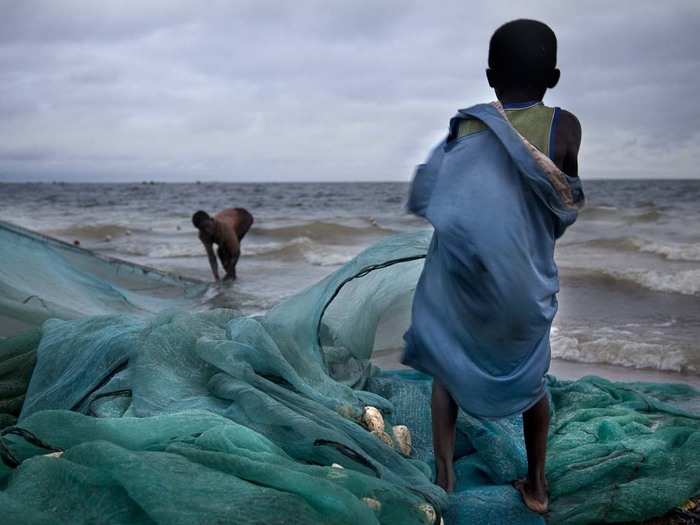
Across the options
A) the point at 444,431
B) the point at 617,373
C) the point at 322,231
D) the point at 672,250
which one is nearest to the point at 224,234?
the point at 617,373

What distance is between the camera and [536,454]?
2.36m

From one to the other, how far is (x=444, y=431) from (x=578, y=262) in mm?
10625

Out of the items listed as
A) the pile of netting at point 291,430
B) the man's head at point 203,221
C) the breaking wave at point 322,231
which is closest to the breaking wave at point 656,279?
the man's head at point 203,221

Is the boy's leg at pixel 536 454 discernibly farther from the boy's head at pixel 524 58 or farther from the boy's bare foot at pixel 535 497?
the boy's head at pixel 524 58

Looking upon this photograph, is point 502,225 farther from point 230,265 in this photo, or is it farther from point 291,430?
point 230,265

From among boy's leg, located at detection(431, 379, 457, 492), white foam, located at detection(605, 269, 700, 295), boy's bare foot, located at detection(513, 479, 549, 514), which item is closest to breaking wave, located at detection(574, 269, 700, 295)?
white foam, located at detection(605, 269, 700, 295)

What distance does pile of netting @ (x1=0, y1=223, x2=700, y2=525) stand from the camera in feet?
5.93

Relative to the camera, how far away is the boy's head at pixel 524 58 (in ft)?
7.18

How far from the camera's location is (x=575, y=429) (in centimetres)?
295

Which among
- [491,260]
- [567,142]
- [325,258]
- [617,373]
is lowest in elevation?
[325,258]

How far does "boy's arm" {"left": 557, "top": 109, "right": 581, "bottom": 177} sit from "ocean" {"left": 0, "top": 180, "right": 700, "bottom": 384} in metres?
3.31

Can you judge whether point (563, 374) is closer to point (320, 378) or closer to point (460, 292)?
point (320, 378)

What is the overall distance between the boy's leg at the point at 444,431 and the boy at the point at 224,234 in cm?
731

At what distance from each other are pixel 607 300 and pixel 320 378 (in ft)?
21.0
